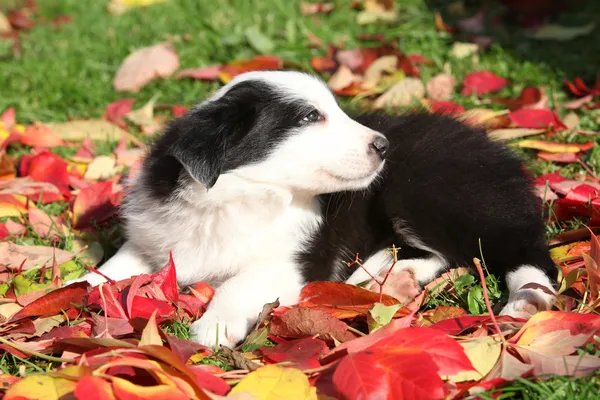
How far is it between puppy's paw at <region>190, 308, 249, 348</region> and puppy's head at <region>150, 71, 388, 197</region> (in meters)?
0.43

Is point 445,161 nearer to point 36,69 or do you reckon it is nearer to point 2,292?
point 2,292

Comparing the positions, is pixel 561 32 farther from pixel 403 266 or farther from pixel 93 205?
pixel 93 205

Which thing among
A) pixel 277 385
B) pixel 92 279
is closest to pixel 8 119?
pixel 92 279

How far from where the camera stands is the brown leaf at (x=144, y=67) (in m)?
4.55

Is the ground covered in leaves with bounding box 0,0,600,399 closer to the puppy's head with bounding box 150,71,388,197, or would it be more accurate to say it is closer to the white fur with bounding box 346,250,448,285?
the white fur with bounding box 346,250,448,285

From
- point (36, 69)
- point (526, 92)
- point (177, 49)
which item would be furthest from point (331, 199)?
point (36, 69)

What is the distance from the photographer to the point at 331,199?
8.95ft

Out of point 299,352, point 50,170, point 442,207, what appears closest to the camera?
point 299,352

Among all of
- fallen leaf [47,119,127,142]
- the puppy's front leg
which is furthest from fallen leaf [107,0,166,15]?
the puppy's front leg

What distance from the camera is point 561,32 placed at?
4555 mm

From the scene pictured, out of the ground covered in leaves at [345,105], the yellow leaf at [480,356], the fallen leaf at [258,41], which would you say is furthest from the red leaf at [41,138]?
the yellow leaf at [480,356]

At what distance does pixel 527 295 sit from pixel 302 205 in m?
0.83

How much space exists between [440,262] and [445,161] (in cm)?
37

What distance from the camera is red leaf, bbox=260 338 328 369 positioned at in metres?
1.86
